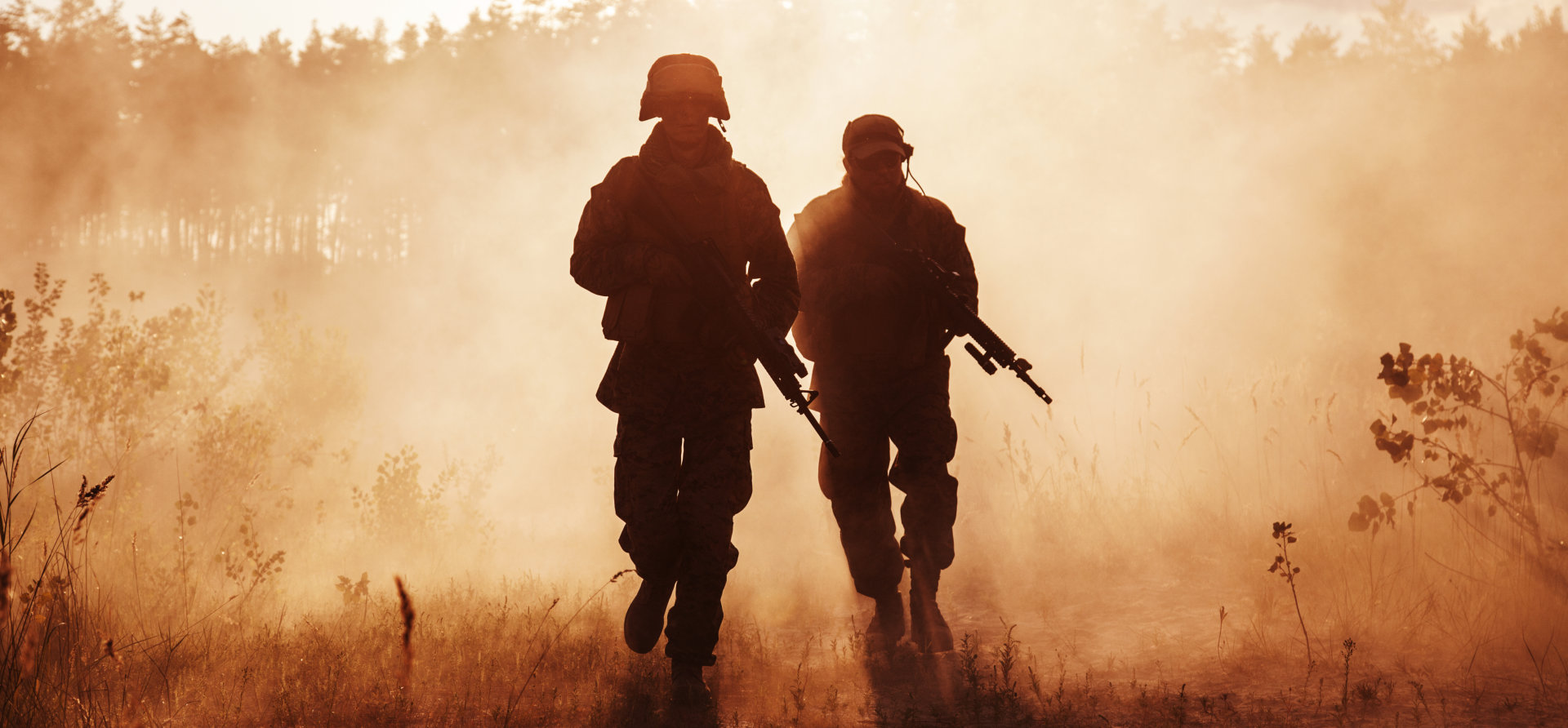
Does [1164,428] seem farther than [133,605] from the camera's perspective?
Yes

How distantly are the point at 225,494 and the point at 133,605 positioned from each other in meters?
2.66

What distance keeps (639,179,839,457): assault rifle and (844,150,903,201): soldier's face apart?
102 centimetres

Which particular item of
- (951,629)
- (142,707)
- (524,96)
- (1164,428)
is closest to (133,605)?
(142,707)

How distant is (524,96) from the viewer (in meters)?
21.8

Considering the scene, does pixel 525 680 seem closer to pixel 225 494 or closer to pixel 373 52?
pixel 225 494

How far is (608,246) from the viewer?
3.73 metres

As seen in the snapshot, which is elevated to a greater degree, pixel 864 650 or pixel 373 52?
pixel 373 52

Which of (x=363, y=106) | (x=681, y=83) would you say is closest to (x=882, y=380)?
(x=681, y=83)

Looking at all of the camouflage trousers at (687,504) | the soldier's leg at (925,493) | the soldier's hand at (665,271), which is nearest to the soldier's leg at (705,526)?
the camouflage trousers at (687,504)

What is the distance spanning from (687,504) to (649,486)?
15cm

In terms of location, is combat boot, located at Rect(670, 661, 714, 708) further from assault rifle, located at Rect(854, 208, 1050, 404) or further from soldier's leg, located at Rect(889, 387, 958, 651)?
assault rifle, located at Rect(854, 208, 1050, 404)

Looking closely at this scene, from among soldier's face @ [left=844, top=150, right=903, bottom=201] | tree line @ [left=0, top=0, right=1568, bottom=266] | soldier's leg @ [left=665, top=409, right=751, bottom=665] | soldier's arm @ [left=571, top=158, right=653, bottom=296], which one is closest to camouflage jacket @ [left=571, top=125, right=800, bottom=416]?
soldier's arm @ [left=571, top=158, right=653, bottom=296]

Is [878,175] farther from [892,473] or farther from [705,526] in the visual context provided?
[705,526]

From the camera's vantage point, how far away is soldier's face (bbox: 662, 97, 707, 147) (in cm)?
371
